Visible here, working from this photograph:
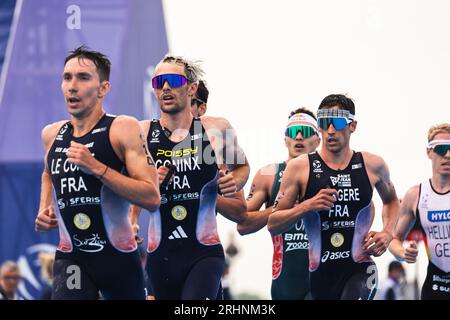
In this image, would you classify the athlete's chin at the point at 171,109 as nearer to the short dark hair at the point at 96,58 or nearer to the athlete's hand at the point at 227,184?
the athlete's hand at the point at 227,184

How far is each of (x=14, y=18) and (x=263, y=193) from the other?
9.97 m

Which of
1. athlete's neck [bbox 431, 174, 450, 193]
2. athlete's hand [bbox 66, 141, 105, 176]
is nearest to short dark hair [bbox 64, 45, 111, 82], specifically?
athlete's hand [bbox 66, 141, 105, 176]

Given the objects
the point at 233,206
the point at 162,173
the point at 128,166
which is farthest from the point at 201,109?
the point at 128,166

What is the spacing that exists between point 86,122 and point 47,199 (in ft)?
3.11

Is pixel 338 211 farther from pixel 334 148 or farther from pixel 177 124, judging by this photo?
pixel 177 124

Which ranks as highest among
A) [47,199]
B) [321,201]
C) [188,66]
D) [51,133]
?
[188,66]

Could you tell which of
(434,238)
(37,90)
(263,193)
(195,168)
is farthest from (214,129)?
(37,90)

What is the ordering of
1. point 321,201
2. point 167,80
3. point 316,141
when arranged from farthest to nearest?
point 316,141 → point 167,80 → point 321,201

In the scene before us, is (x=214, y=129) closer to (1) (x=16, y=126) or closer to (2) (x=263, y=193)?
(2) (x=263, y=193)

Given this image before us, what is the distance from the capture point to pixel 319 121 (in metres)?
12.2

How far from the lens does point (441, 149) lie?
12641 mm

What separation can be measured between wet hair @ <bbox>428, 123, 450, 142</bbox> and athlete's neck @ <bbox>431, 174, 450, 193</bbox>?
0.44 metres

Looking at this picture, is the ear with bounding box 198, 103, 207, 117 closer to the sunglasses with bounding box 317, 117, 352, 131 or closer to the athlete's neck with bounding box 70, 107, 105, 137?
the sunglasses with bounding box 317, 117, 352, 131
